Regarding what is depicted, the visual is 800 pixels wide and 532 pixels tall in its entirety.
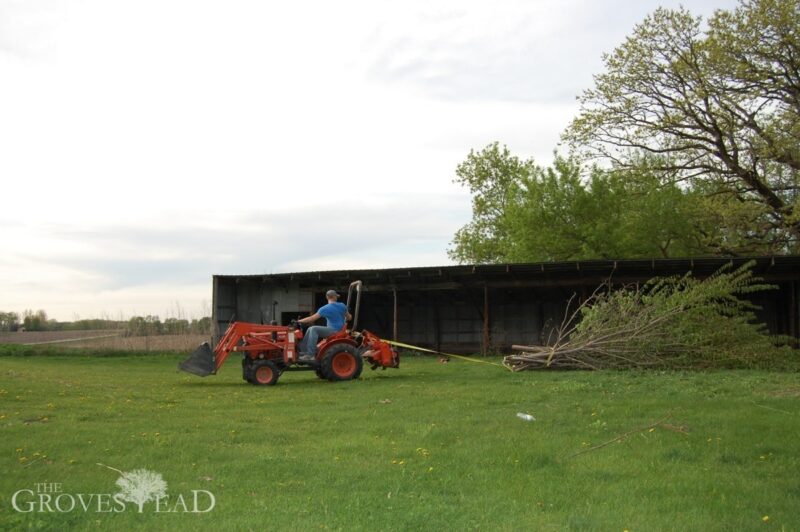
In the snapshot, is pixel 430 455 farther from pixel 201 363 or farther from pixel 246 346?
pixel 201 363

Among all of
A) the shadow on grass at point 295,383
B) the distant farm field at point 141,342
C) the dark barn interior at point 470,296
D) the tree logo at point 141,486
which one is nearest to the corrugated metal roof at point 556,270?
the dark barn interior at point 470,296

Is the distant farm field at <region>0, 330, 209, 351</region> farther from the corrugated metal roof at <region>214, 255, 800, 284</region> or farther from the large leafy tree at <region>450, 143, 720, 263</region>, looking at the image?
the large leafy tree at <region>450, 143, 720, 263</region>

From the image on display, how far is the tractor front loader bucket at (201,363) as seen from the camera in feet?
46.7

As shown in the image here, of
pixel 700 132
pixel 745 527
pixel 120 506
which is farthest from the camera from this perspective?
pixel 700 132

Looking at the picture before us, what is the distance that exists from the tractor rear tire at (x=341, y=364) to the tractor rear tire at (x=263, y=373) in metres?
0.93

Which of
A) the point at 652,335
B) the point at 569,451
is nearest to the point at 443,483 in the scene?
the point at 569,451

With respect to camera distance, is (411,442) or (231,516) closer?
(231,516)

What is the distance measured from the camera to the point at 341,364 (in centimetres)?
1480

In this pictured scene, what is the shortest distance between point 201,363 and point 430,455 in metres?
8.06

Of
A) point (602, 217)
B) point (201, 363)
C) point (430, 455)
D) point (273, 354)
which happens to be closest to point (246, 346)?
point (273, 354)

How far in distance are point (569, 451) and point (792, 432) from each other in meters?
2.59

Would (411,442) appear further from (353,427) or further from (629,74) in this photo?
(629,74)

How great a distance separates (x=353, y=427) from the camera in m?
8.98

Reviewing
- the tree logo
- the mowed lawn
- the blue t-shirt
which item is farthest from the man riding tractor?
the tree logo
